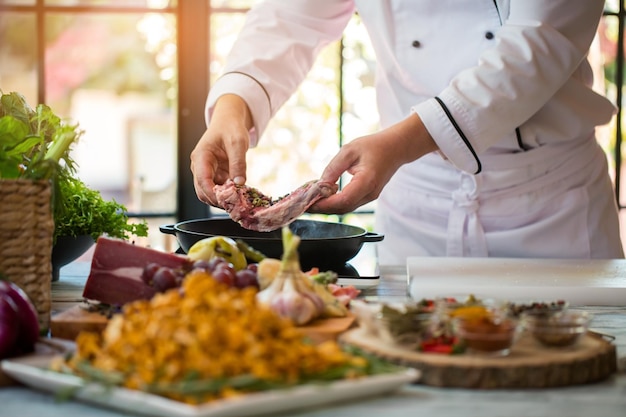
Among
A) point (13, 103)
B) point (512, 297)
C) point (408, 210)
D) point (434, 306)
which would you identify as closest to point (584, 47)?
point (408, 210)

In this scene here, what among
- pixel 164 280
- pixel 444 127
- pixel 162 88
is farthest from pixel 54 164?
pixel 162 88

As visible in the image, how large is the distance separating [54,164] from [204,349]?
521 mm

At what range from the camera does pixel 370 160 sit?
6.59ft

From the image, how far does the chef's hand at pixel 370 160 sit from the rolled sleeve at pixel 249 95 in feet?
1.57

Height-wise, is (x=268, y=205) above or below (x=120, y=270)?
above

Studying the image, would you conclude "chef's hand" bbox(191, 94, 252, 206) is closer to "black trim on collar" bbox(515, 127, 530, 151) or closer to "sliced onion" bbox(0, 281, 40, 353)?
"black trim on collar" bbox(515, 127, 530, 151)

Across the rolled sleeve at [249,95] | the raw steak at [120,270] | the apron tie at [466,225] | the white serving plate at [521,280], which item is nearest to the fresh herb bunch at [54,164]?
the raw steak at [120,270]

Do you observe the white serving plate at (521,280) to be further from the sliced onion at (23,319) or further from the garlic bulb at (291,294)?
the sliced onion at (23,319)

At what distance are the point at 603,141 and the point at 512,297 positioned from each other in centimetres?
236

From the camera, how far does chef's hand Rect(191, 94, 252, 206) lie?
7.10ft

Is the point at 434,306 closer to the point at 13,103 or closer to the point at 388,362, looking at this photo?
the point at 388,362

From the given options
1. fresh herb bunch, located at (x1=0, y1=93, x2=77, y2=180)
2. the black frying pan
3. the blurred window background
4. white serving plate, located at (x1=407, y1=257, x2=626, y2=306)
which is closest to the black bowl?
the black frying pan

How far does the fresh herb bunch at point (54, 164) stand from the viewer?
137 centimetres

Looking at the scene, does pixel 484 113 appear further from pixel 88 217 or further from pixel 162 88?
pixel 162 88
